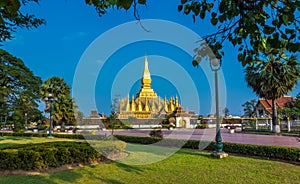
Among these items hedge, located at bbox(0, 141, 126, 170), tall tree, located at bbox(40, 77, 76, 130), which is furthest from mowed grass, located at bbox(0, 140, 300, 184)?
tall tree, located at bbox(40, 77, 76, 130)

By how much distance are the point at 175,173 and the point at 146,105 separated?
37.3 metres

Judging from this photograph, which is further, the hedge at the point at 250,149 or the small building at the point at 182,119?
the small building at the point at 182,119

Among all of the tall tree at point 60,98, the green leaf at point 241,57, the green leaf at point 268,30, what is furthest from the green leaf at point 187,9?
the tall tree at point 60,98

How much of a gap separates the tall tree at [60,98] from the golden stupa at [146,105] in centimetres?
898

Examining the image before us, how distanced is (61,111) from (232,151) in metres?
23.8

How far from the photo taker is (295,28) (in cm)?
231

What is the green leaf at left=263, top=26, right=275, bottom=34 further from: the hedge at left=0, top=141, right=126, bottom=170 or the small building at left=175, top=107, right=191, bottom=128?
the small building at left=175, top=107, right=191, bottom=128

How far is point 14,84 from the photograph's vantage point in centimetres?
962

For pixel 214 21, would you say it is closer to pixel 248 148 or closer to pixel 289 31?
pixel 289 31

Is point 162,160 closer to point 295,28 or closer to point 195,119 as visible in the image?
point 295,28

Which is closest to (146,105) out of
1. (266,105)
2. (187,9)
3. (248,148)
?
(266,105)

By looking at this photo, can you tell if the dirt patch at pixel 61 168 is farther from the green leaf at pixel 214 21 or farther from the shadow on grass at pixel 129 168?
the green leaf at pixel 214 21

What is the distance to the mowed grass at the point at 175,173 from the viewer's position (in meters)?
6.66

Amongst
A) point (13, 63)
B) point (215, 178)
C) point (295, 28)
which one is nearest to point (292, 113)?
point (215, 178)
